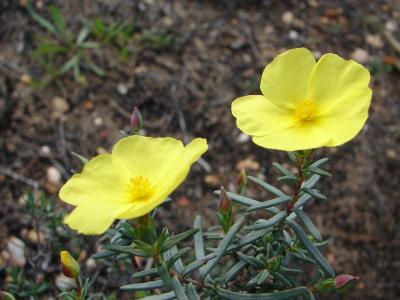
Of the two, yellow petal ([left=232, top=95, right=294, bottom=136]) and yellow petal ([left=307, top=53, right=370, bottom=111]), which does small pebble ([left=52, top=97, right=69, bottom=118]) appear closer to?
yellow petal ([left=232, top=95, right=294, bottom=136])

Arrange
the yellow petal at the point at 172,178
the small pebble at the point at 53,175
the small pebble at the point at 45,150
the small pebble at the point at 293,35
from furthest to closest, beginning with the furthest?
the small pebble at the point at 293,35 → the small pebble at the point at 45,150 → the small pebble at the point at 53,175 → the yellow petal at the point at 172,178

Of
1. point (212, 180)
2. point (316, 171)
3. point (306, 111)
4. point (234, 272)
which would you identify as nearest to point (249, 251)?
point (234, 272)

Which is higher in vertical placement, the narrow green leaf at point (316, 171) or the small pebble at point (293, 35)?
the narrow green leaf at point (316, 171)

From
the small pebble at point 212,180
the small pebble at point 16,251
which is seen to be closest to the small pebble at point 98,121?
the small pebble at point 212,180

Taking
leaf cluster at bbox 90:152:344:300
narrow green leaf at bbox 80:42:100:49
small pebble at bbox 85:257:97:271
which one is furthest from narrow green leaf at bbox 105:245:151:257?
narrow green leaf at bbox 80:42:100:49

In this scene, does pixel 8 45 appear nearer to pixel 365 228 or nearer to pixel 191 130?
pixel 191 130

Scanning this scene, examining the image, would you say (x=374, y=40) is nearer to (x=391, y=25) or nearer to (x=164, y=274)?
(x=391, y=25)

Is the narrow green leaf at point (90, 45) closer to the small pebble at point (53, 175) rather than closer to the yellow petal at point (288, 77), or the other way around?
the small pebble at point (53, 175)
